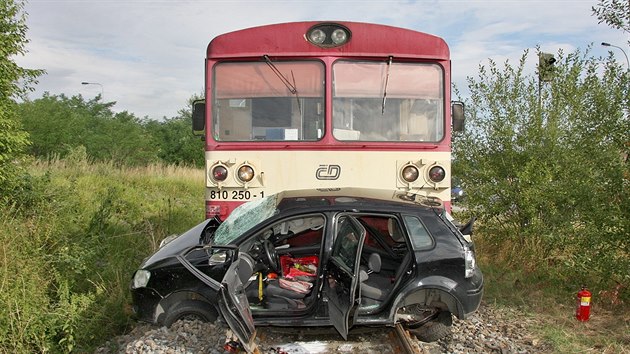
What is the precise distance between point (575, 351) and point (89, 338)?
4745 millimetres

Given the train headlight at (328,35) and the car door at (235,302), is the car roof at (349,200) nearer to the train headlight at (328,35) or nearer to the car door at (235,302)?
the car door at (235,302)

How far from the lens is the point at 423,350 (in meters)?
5.16

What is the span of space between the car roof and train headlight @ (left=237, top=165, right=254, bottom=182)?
84 cm

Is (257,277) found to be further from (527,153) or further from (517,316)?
(527,153)

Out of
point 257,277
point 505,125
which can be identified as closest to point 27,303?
point 257,277

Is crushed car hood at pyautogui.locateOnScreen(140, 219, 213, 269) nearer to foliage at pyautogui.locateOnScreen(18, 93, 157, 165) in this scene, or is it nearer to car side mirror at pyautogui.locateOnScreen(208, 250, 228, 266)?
car side mirror at pyautogui.locateOnScreen(208, 250, 228, 266)

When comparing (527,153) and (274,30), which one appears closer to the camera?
(274,30)

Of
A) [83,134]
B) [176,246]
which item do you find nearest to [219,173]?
[176,246]

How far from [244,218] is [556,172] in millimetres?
5450

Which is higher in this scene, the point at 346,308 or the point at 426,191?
the point at 426,191

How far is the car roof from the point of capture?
528cm

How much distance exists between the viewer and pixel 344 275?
470 centimetres

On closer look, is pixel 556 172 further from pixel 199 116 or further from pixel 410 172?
pixel 199 116

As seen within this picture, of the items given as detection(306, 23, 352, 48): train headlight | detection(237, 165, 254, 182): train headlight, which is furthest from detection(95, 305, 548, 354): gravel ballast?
detection(306, 23, 352, 48): train headlight
